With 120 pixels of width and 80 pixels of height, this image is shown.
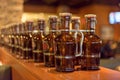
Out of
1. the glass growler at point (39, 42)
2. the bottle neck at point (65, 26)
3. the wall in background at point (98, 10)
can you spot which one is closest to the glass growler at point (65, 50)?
the bottle neck at point (65, 26)

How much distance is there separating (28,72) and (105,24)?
351 inches

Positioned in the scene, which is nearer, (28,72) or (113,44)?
(28,72)

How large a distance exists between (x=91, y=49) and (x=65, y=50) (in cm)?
13

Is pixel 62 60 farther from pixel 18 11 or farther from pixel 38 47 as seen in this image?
pixel 18 11

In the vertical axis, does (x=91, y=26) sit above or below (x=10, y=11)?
below

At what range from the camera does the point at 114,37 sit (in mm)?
10094

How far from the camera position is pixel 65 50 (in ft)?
3.41

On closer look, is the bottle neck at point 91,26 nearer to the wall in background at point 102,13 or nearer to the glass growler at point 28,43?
the glass growler at point 28,43

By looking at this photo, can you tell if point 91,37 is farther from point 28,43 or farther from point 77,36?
point 28,43

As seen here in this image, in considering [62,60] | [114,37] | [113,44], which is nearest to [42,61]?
[62,60]

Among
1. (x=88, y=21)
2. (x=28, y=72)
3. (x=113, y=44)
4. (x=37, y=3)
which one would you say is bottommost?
(x=113, y=44)

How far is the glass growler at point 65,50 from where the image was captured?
1040mm

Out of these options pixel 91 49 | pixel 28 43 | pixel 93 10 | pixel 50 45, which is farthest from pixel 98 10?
pixel 91 49

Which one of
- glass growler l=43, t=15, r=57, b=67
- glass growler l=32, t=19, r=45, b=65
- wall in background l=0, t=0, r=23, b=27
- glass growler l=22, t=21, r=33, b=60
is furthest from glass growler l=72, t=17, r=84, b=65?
wall in background l=0, t=0, r=23, b=27
